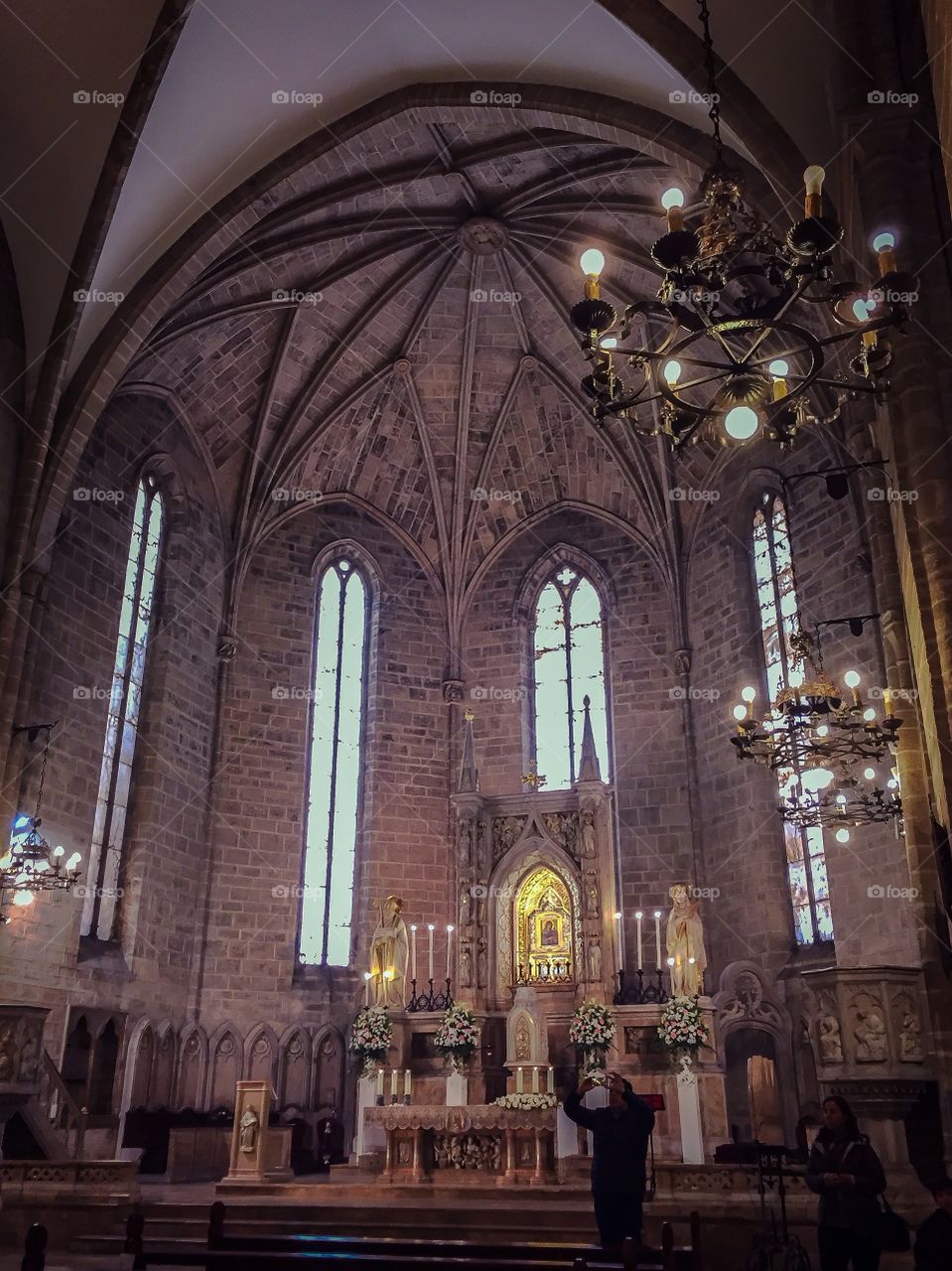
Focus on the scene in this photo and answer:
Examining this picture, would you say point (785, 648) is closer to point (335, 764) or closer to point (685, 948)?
point (685, 948)

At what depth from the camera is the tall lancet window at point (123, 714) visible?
52.5 ft

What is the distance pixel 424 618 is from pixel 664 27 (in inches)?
456

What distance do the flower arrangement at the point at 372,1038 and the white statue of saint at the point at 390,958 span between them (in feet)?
1.29

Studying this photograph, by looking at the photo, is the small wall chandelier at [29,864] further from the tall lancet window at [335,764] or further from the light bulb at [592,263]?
the light bulb at [592,263]

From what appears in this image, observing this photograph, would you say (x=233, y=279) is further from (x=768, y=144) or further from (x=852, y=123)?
(x=852, y=123)

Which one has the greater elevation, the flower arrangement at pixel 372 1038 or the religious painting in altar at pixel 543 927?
the religious painting in altar at pixel 543 927

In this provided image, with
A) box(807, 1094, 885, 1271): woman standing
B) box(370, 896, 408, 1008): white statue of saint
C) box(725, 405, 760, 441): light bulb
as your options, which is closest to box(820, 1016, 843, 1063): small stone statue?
box(807, 1094, 885, 1271): woman standing

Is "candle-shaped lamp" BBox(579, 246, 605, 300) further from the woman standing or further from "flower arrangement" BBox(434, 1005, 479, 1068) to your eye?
"flower arrangement" BBox(434, 1005, 479, 1068)

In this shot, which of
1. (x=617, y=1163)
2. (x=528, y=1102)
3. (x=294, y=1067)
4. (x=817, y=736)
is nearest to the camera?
(x=617, y=1163)

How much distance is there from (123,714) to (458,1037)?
275 inches

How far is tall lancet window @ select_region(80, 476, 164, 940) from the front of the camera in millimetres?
16016

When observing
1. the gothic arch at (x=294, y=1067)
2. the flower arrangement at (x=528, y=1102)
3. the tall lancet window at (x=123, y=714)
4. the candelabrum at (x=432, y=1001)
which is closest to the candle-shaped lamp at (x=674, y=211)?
the flower arrangement at (x=528, y=1102)

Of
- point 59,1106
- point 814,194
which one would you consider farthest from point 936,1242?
point 59,1106

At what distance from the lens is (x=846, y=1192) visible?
6.32 meters
